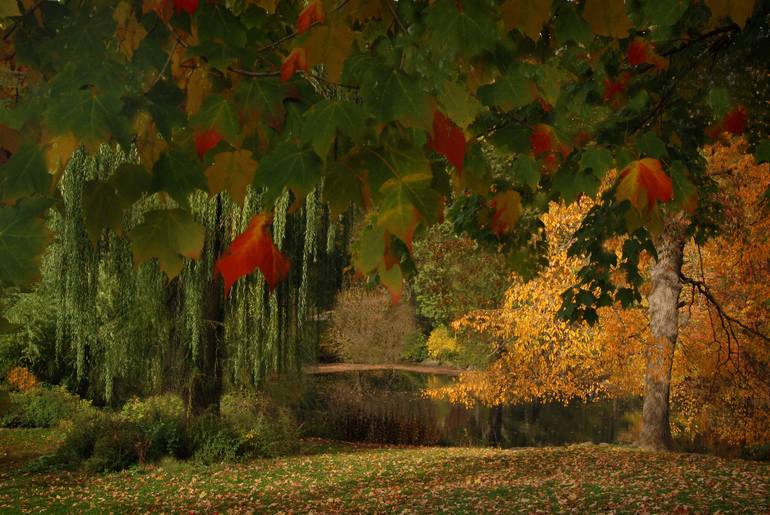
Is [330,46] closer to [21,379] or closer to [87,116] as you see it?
[87,116]

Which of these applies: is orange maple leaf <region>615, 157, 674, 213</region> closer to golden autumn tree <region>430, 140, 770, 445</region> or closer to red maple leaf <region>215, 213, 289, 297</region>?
red maple leaf <region>215, 213, 289, 297</region>

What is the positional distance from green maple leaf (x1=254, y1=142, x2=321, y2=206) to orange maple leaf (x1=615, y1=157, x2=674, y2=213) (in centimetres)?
151

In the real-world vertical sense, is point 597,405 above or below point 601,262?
below

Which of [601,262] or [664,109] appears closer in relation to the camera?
[664,109]

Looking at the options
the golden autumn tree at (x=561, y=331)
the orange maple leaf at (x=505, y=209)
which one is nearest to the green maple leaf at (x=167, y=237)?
the orange maple leaf at (x=505, y=209)

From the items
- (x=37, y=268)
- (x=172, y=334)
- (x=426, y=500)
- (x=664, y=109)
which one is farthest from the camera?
(x=172, y=334)

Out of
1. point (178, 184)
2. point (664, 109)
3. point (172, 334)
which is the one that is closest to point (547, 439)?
point (172, 334)

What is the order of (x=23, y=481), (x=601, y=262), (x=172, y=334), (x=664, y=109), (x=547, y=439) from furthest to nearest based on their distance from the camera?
1. (x=547, y=439)
2. (x=172, y=334)
3. (x=23, y=481)
4. (x=601, y=262)
5. (x=664, y=109)

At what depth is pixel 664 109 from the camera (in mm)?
4633

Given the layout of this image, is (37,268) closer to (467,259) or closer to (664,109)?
(664,109)

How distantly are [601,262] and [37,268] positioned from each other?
5420 millimetres

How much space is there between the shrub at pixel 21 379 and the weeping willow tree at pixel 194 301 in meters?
4.36

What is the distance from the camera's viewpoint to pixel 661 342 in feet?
35.6

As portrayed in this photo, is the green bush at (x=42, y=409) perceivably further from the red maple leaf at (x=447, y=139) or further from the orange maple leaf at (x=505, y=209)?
the red maple leaf at (x=447, y=139)
